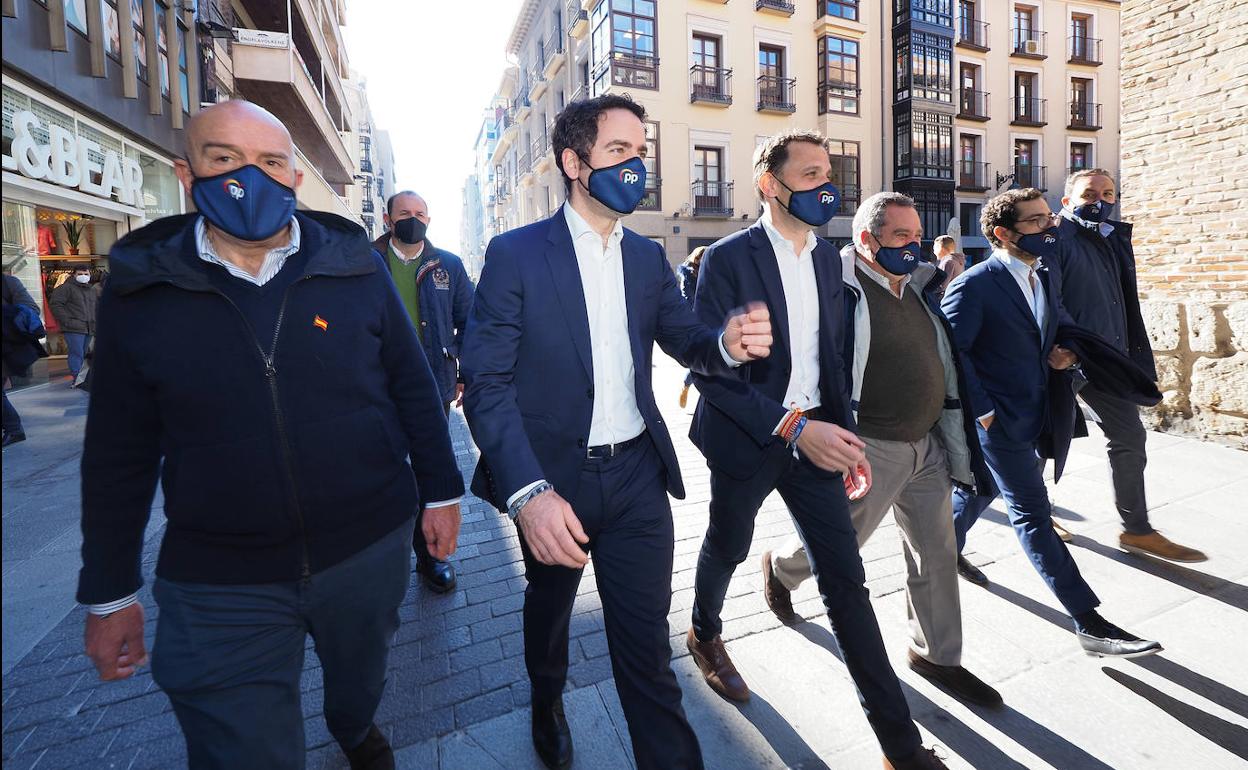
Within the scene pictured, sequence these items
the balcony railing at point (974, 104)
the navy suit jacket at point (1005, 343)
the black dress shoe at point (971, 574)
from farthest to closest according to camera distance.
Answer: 1. the balcony railing at point (974, 104)
2. the black dress shoe at point (971, 574)
3. the navy suit jacket at point (1005, 343)

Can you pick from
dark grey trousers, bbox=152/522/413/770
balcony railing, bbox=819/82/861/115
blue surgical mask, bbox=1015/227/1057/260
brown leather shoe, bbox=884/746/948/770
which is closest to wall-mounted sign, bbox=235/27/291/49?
blue surgical mask, bbox=1015/227/1057/260

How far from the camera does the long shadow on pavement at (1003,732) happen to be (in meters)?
2.53

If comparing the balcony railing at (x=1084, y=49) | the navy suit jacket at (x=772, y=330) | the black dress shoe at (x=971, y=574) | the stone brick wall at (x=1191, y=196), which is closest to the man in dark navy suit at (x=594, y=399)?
the navy suit jacket at (x=772, y=330)

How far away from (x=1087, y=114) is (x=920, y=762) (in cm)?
3871

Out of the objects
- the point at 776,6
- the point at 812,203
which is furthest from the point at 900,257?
the point at 776,6

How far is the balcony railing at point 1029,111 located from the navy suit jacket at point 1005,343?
3337 centimetres

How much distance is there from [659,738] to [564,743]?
0.61 m

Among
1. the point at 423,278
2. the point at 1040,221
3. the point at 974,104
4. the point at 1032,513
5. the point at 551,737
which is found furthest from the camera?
the point at 974,104

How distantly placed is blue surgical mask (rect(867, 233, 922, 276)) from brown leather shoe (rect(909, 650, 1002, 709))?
1.68 metres

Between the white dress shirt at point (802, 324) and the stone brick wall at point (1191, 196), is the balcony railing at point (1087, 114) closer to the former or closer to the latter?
the stone brick wall at point (1191, 196)

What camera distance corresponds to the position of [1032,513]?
3.28 metres

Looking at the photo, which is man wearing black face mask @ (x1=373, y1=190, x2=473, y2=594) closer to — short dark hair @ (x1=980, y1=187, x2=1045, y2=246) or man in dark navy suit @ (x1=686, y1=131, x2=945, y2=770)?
man in dark navy suit @ (x1=686, y1=131, x2=945, y2=770)

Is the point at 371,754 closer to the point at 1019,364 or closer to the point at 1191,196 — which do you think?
the point at 1019,364

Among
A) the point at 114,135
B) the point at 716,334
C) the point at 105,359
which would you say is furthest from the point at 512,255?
the point at 114,135
